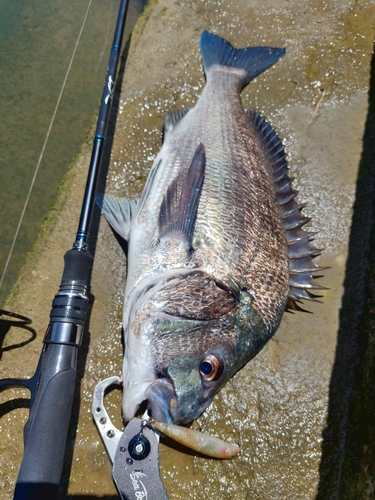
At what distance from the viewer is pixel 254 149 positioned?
2.72m

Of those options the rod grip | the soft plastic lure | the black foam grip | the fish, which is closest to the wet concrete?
the soft plastic lure

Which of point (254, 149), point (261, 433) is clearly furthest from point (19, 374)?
point (254, 149)

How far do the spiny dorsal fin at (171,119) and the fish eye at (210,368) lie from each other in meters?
1.69

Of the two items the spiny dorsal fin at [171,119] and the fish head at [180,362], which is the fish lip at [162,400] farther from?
the spiny dorsal fin at [171,119]

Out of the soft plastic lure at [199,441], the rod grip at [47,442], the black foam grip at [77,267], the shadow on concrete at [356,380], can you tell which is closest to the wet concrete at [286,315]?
the shadow on concrete at [356,380]

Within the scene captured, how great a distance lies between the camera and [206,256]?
7.34 ft

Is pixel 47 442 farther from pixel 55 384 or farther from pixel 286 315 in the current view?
pixel 286 315

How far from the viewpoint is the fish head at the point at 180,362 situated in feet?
6.17

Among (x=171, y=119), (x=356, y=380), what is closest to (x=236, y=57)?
(x=171, y=119)

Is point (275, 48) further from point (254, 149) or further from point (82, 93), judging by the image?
point (82, 93)

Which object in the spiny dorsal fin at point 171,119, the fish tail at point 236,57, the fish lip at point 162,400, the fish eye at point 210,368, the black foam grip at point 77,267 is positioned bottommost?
the fish lip at point 162,400

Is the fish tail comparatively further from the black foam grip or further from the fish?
the black foam grip

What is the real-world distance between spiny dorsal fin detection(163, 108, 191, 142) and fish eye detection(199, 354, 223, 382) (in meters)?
1.69

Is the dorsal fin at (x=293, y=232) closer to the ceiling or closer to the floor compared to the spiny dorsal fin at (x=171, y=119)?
closer to the floor
